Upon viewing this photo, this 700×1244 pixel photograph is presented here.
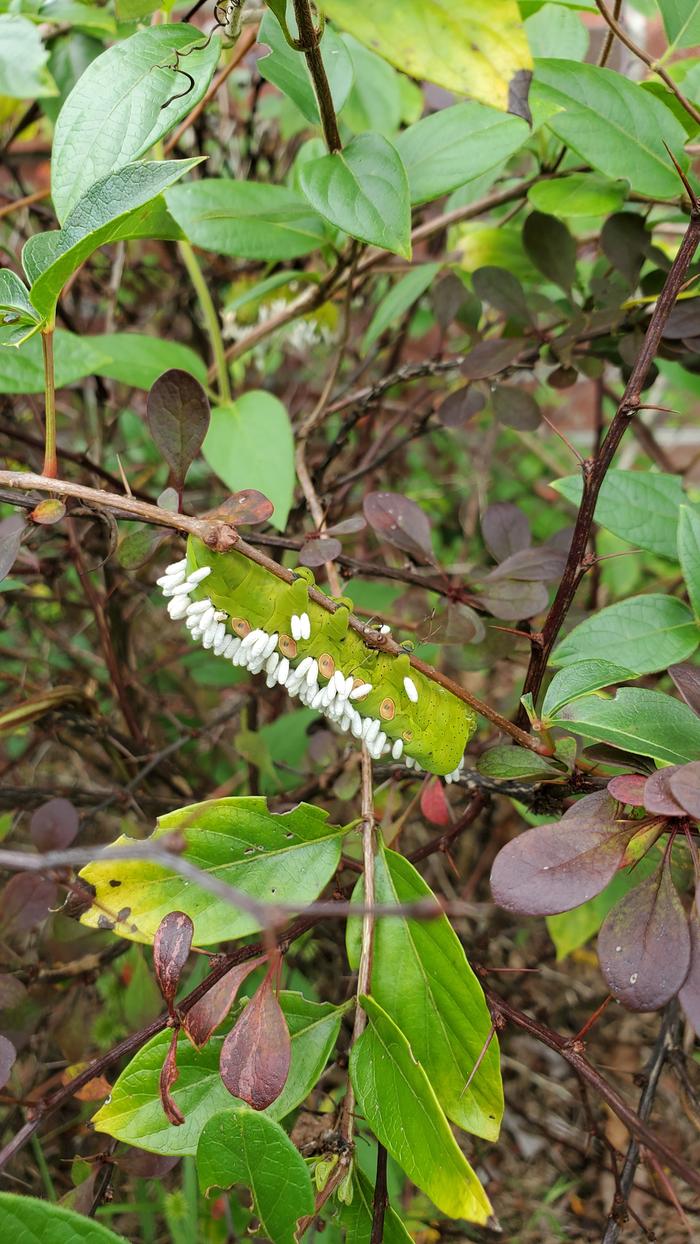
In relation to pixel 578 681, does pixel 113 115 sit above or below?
above

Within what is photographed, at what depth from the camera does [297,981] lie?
3.32ft

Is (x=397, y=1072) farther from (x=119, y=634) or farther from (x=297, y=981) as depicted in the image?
(x=119, y=634)

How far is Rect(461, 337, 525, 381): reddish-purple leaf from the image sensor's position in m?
0.84

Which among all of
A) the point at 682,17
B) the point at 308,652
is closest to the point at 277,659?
the point at 308,652

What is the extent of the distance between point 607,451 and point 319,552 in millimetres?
209

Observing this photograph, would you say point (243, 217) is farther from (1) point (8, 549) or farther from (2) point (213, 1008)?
(2) point (213, 1008)

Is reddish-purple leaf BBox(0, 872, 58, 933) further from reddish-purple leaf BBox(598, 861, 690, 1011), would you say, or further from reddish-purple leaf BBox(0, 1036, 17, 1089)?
reddish-purple leaf BBox(598, 861, 690, 1011)

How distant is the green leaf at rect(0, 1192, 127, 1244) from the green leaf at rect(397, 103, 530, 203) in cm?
68

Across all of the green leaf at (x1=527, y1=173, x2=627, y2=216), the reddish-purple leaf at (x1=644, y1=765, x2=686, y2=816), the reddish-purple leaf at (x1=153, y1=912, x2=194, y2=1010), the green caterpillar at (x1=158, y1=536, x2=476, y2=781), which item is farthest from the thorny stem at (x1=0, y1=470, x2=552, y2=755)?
the green leaf at (x1=527, y1=173, x2=627, y2=216)

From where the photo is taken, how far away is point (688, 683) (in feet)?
1.88

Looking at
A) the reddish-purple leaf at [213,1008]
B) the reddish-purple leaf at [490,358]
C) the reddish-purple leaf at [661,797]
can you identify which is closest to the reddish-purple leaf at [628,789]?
the reddish-purple leaf at [661,797]

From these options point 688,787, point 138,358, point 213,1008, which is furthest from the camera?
point 138,358

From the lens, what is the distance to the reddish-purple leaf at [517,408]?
35.2 inches

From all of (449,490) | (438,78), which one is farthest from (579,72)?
(449,490)
